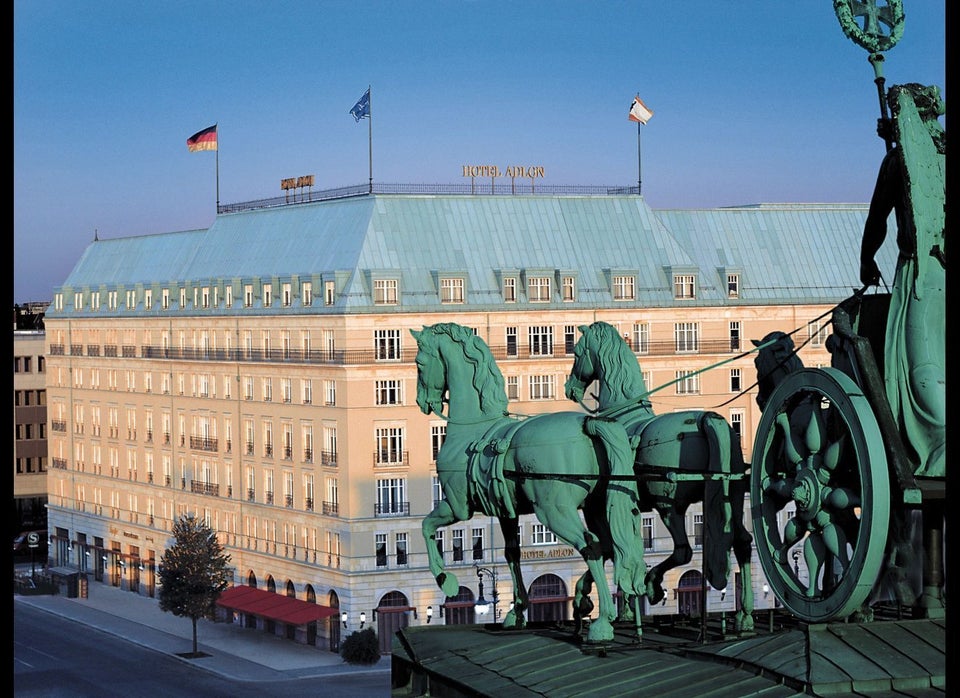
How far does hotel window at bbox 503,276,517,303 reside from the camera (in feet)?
386

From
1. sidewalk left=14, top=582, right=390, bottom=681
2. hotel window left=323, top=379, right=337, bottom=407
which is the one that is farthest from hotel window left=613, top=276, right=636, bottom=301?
sidewalk left=14, top=582, right=390, bottom=681

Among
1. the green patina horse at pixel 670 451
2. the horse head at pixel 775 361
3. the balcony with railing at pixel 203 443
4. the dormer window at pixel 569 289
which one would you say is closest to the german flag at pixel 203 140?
the balcony with railing at pixel 203 443

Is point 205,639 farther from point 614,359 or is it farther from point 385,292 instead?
point 614,359

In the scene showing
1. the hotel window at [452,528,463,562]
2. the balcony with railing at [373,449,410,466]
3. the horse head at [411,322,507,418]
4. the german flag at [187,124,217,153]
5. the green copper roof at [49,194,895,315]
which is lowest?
the hotel window at [452,528,463,562]

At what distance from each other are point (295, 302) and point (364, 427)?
9.30 metres

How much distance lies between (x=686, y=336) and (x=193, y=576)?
99.3ft

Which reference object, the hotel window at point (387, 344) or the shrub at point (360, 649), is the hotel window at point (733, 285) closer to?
the hotel window at point (387, 344)

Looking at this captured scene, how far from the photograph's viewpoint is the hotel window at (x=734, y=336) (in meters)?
124

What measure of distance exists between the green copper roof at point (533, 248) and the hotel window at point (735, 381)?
12.6 feet

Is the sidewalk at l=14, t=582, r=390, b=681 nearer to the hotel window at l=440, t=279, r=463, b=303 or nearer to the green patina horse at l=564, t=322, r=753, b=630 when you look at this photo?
the hotel window at l=440, t=279, r=463, b=303

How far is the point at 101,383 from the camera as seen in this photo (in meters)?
145

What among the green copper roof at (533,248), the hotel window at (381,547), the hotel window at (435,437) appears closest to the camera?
the hotel window at (381,547)

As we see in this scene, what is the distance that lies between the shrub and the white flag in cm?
3206
